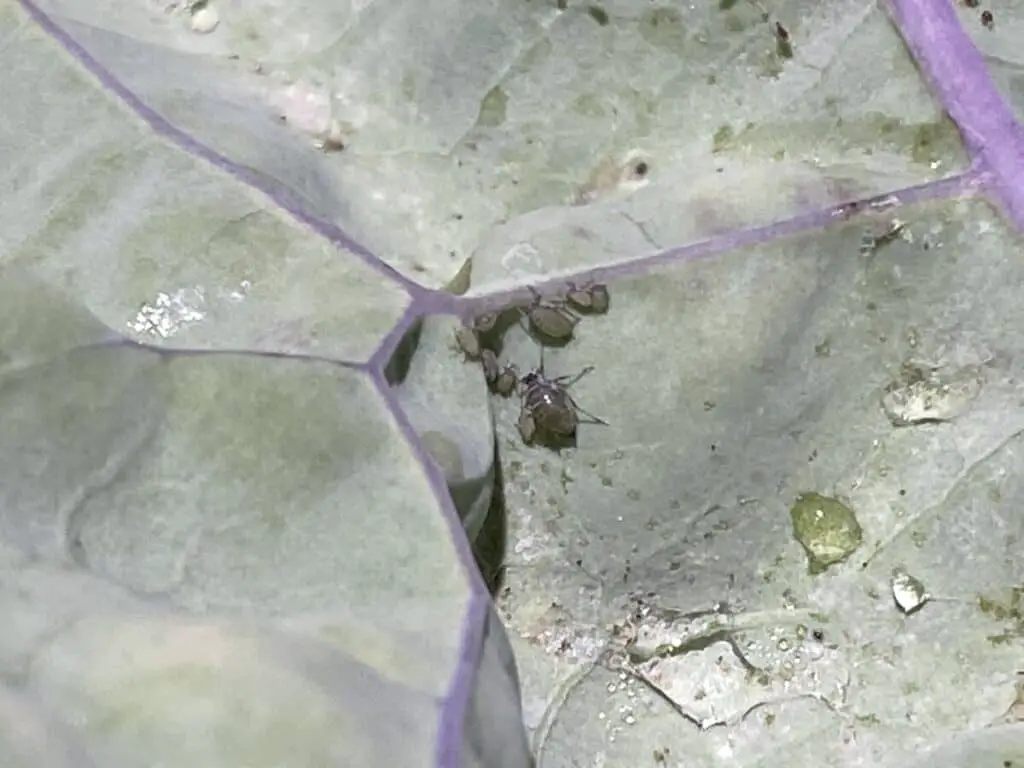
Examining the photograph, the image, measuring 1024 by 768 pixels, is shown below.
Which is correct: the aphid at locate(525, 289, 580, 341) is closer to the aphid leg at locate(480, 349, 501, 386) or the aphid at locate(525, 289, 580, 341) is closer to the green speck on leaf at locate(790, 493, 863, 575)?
the aphid leg at locate(480, 349, 501, 386)

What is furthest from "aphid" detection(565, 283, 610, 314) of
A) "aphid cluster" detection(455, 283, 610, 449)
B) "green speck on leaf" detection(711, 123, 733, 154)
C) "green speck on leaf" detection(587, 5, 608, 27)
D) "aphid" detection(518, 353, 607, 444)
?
"green speck on leaf" detection(587, 5, 608, 27)

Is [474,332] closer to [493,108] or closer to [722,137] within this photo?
[493,108]

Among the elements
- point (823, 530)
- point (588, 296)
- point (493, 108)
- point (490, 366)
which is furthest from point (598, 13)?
point (823, 530)

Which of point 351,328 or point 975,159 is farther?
point 975,159

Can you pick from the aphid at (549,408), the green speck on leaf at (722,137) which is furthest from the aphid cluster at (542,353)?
the green speck on leaf at (722,137)

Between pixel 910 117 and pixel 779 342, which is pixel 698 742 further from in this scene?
pixel 910 117

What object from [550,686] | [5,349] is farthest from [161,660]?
[550,686]

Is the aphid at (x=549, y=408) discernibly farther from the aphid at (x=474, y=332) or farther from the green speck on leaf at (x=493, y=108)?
the green speck on leaf at (x=493, y=108)
